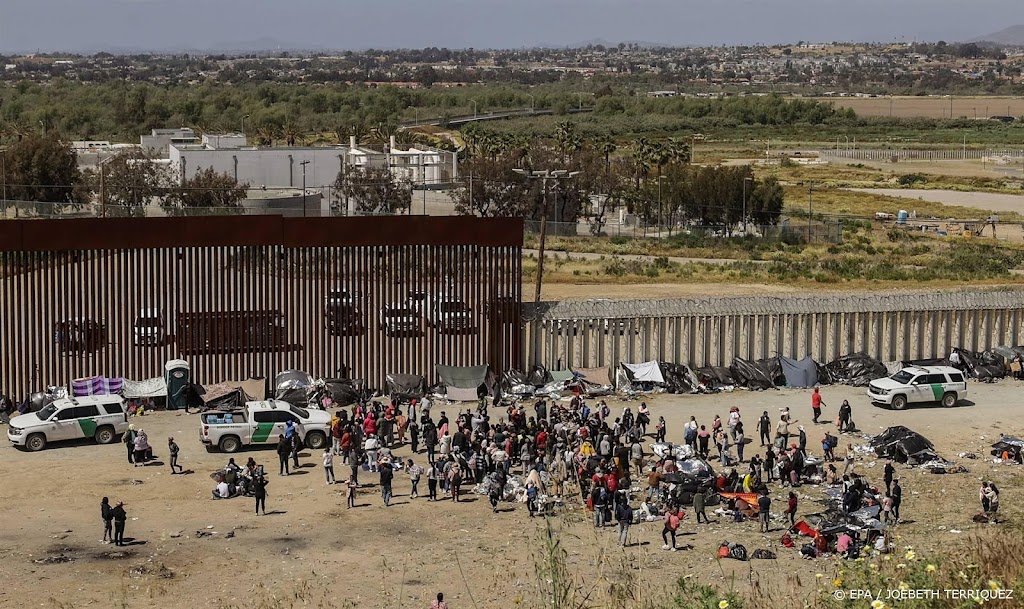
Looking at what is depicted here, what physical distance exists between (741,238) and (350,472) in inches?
1871

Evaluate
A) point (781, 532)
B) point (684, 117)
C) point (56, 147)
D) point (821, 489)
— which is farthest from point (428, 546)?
point (684, 117)

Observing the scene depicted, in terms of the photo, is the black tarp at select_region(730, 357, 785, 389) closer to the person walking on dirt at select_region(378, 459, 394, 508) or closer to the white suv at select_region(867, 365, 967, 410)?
the white suv at select_region(867, 365, 967, 410)

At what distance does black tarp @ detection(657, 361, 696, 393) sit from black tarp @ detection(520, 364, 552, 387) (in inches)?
131

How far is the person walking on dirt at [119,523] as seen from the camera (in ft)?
81.4

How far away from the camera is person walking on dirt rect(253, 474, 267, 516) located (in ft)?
88.1

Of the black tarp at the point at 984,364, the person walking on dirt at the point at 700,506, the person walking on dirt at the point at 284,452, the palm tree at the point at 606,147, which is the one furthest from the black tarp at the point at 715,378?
the palm tree at the point at 606,147

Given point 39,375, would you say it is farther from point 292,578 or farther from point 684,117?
point 684,117

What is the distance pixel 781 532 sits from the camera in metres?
26.1

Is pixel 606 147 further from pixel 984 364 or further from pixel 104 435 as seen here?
pixel 104 435

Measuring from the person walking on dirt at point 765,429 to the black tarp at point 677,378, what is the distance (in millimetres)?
5194

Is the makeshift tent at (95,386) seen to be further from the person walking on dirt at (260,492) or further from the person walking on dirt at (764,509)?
the person walking on dirt at (764,509)

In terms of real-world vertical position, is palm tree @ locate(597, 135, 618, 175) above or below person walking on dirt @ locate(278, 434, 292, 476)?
above

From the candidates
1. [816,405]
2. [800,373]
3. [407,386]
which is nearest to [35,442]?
[407,386]

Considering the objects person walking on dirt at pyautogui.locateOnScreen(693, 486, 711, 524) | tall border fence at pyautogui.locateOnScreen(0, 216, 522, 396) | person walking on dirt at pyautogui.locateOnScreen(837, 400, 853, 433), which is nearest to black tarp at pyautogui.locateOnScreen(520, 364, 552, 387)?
tall border fence at pyautogui.locateOnScreen(0, 216, 522, 396)
